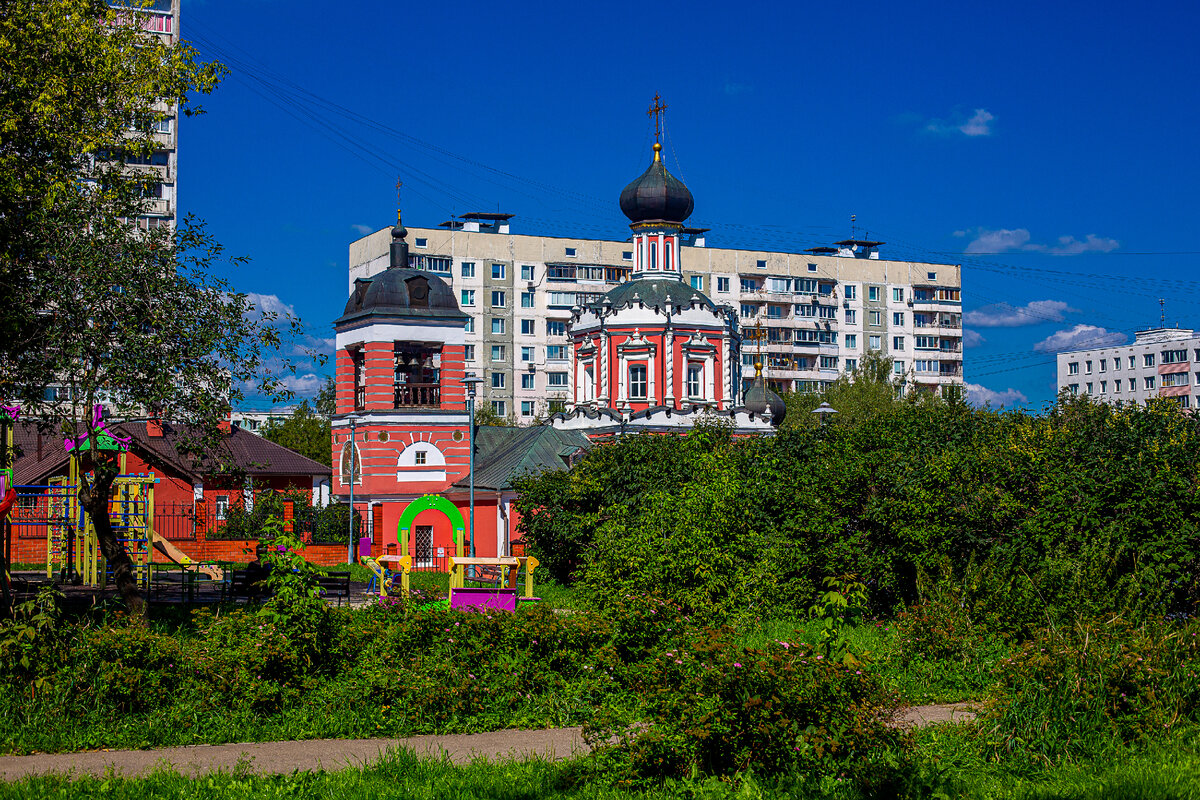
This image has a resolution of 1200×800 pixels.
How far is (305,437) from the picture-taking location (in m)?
62.2

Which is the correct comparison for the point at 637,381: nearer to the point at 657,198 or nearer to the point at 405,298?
the point at 657,198

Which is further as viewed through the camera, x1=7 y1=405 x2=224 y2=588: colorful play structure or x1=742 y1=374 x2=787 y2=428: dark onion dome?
x1=742 y1=374 x2=787 y2=428: dark onion dome

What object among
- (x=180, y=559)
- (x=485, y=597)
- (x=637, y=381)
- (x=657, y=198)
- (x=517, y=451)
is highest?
(x=657, y=198)

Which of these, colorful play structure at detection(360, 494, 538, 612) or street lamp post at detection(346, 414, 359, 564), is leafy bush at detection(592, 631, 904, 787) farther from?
street lamp post at detection(346, 414, 359, 564)

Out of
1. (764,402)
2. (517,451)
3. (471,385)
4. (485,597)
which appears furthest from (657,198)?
(485,597)

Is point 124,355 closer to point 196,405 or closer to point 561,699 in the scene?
point 196,405

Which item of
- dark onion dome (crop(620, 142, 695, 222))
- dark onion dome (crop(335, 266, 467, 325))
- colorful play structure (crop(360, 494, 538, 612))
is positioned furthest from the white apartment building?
colorful play structure (crop(360, 494, 538, 612))

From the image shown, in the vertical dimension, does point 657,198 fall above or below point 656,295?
above

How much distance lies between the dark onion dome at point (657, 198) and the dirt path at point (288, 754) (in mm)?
37239

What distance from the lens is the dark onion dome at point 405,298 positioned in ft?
121

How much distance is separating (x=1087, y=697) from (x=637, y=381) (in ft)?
113

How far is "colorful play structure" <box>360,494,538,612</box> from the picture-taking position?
16.0m

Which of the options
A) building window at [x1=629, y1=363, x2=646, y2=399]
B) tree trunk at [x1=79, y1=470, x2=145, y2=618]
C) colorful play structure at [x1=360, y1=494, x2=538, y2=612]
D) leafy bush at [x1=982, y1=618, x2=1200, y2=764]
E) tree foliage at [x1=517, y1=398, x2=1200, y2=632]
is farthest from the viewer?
building window at [x1=629, y1=363, x2=646, y2=399]

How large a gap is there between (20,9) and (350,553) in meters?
24.1
